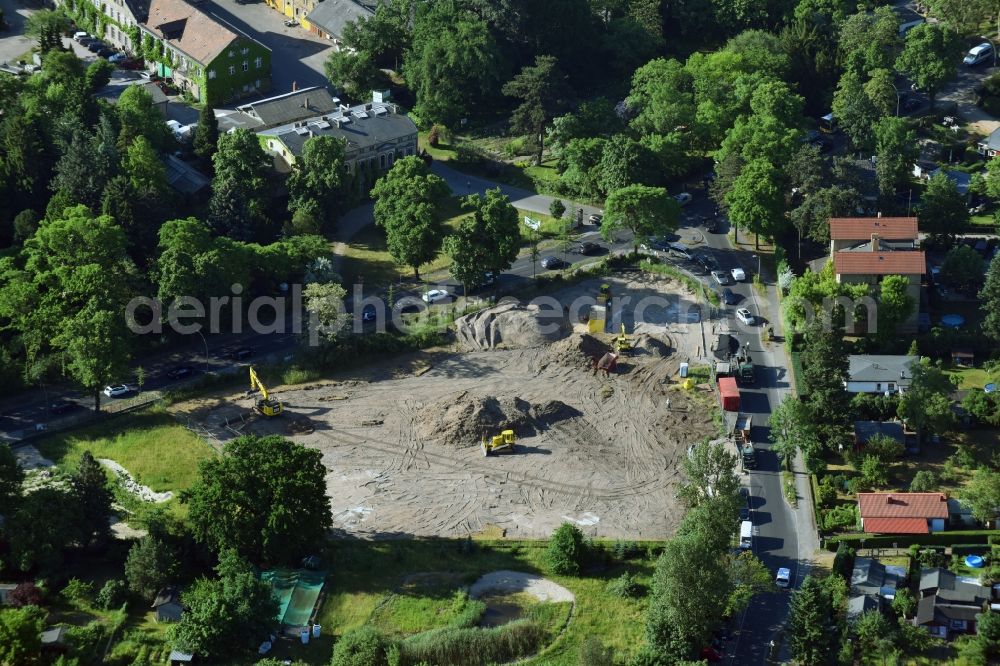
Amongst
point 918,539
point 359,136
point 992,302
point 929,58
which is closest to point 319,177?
point 359,136

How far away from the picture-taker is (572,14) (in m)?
121

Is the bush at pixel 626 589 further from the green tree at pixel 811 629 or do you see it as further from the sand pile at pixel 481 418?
the sand pile at pixel 481 418

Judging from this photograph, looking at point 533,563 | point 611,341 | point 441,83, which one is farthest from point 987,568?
point 441,83

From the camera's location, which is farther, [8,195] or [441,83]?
[441,83]

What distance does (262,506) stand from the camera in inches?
2847

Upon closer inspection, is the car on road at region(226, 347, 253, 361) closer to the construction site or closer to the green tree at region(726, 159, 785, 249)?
the construction site

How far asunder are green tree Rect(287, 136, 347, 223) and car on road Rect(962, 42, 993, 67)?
52.1 meters

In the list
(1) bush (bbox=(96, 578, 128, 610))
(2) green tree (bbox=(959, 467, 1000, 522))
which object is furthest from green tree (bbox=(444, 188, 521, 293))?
(2) green tree (bbox=(959, 467, 1000, 522))

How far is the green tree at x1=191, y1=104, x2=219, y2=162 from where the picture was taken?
349 ft

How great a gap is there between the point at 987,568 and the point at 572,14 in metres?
64.2

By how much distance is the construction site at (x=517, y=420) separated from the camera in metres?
78.1

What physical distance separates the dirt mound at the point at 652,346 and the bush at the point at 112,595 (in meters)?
35.0

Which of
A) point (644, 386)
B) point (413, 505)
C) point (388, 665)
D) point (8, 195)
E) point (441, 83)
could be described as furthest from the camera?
point (441, 83)

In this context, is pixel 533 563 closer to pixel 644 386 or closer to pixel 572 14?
pixel 644 386
